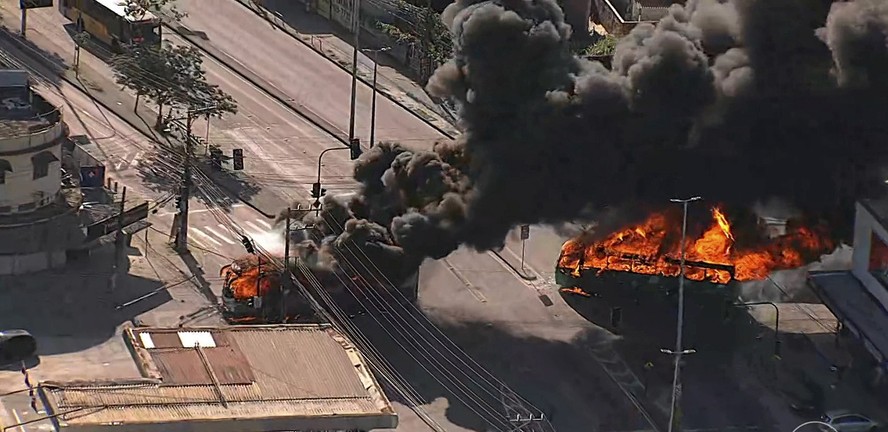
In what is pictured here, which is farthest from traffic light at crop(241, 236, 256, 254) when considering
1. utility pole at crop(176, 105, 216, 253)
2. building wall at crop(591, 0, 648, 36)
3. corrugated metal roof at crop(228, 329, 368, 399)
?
building wall at crop(591, 0, 648, 36)

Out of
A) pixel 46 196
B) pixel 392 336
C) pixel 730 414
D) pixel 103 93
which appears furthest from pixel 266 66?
pixel 730 414

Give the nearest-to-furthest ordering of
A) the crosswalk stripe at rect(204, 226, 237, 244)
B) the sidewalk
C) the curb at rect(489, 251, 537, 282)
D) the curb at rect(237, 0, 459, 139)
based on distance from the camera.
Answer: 1. the curb at rect(489, 251, 537, 282)
2. the crosswalk stripe at rect(204, 226, 237, 244)
3. the sidewalk
4. the curb at rect(237, 0, 459, 139)

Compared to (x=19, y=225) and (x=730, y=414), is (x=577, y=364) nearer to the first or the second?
(x=730, y=414)

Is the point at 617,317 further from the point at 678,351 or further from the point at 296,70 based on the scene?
the point at 296,70

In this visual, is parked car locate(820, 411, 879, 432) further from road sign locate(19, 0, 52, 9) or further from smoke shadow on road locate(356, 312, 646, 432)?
road sign locate(19, 0, 52, 9)

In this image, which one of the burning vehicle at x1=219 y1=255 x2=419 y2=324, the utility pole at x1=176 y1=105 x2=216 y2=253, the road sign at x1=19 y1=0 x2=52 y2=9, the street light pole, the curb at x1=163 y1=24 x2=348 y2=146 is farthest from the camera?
the road sign at x1=19 y1=0 x2=52 y2=9

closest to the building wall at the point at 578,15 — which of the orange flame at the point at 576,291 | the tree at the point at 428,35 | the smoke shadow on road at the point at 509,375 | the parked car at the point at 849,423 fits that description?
the tree at the point at 428,35
